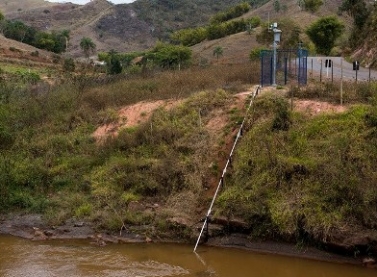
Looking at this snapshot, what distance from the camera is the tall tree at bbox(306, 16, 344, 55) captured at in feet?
104

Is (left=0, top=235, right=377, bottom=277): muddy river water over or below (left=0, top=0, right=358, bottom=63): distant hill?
below

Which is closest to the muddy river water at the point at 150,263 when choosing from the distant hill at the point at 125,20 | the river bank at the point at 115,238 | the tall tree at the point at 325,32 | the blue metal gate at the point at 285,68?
the river bank at the point at 115,238

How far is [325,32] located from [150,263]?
24664mm

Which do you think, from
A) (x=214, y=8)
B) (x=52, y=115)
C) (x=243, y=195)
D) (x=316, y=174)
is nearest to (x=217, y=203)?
(x=243, y=195)

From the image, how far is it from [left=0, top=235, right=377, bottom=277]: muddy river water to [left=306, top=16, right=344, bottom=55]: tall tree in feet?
75.9

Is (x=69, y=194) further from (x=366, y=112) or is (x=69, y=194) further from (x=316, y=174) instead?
(x=366, y=112)

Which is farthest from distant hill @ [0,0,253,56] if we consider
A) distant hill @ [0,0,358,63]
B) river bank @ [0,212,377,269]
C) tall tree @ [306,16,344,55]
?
river bank @ [0,212,377,269]

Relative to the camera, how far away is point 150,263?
1124 centimetres

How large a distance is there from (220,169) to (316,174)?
111 inches

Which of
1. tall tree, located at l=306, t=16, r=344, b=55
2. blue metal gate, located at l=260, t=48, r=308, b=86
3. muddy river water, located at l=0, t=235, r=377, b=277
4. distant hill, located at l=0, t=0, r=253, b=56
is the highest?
distant hill, located at l=0, t=0, r=253, b=56

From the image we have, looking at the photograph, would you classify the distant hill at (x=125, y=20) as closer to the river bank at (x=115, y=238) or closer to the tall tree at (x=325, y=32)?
the tall tree at (x=325, y=32)

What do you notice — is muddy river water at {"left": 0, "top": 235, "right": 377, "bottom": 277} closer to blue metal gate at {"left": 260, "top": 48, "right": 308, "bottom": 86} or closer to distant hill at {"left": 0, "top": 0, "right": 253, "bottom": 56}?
blue metal gate at {"left": 260, "top": 48, "right": 308, "bottom": 86}

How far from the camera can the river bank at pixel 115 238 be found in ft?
36.3

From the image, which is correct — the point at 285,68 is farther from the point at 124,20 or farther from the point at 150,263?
the point at 124,20
